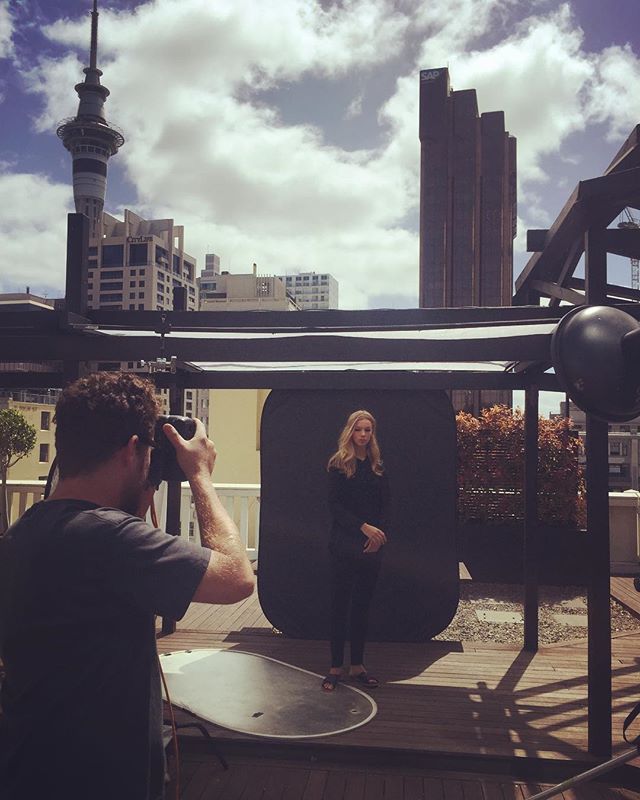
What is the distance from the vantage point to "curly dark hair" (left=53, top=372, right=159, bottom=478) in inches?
55.7

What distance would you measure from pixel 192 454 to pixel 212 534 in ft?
0.72

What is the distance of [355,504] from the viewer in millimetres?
4148

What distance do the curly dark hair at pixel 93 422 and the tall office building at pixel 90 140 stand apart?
4448 inches

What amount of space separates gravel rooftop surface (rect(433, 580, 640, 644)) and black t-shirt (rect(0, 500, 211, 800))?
439 cm

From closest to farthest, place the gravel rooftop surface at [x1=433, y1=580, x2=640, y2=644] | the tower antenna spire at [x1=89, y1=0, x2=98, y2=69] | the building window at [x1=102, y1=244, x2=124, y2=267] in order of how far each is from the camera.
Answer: the gravel rooftop surface at [x1=433, y1=580, x2=640, y2=644]
the tower antenna spire at [x1=89, y1=0, x2=98, y2=69]
the building window at [x1=102, y1=244, x2=124, y2=267]

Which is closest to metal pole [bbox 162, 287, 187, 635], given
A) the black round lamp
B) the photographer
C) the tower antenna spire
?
the black round lamp

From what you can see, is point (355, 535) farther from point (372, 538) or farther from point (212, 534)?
point (212, 534)

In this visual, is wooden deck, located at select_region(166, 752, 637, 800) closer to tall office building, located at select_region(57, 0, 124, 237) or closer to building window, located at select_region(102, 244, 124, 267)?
tall office building, located at select_region(57, 0, 124, 237)

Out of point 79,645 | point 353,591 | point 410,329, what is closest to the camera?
point 79,645

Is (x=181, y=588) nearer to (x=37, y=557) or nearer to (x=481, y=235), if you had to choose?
(x=37, y=557)

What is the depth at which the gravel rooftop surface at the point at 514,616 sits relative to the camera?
221 inches

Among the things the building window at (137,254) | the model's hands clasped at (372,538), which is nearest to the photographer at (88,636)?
the model's hands clasped at (372,538)

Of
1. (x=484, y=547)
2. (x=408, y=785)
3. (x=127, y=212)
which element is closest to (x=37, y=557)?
(x=408, y=785)

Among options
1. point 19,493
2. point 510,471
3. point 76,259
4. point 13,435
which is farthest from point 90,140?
point 76,259
